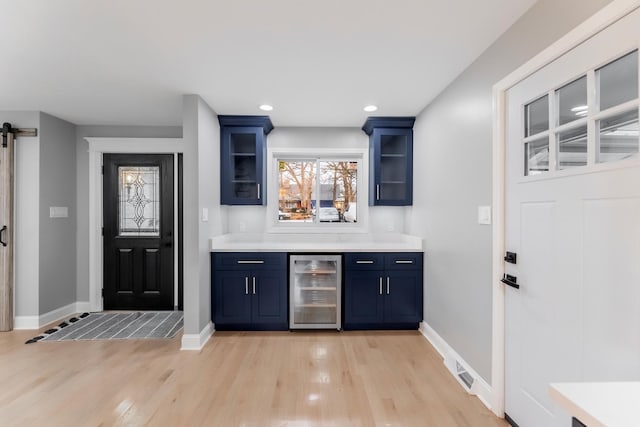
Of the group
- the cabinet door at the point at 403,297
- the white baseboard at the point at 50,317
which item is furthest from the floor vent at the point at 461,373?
the white baseboard at the point at 50,317

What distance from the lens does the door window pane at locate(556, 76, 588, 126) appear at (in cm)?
142

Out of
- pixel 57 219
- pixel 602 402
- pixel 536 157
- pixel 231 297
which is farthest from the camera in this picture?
pixel 57 219

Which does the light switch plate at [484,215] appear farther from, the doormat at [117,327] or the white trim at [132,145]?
the white trim at [132,145]

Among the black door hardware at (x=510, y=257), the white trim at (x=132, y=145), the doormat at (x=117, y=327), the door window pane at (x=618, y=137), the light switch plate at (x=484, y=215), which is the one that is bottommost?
the doormat at (x=117, y=327)

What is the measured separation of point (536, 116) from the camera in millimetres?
1731

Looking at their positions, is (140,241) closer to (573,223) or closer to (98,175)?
(98,175)

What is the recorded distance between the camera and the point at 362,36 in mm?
1955

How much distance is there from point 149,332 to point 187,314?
789 millimetres

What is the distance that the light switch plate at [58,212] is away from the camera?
3.64m

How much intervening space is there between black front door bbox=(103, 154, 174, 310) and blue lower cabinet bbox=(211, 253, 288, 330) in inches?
45.7

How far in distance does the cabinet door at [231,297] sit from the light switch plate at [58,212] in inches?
88.4

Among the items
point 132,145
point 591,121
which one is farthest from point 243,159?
point 591,121

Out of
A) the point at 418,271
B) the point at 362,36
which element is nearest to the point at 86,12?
the point at 362,36

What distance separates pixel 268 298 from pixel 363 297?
107cm
